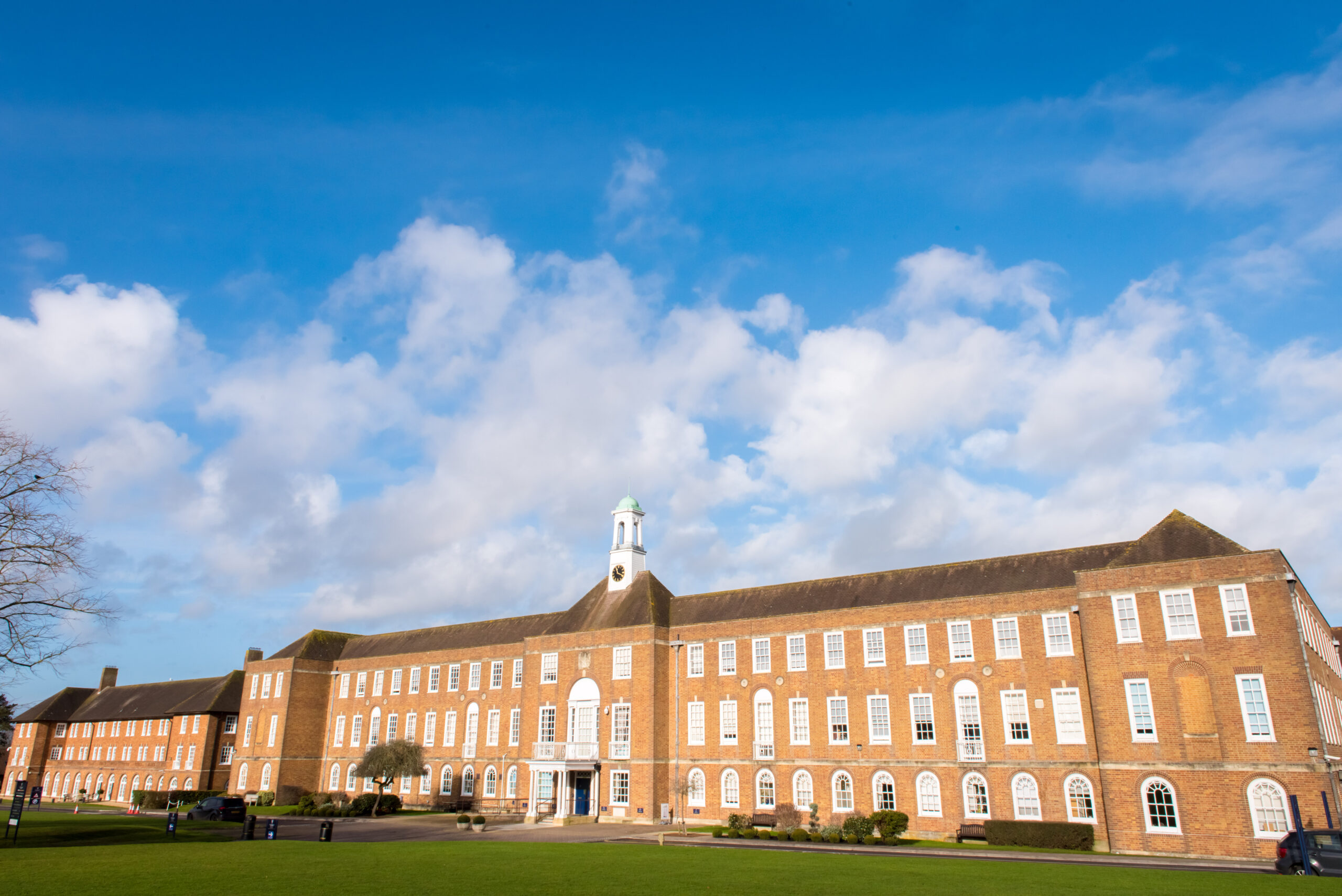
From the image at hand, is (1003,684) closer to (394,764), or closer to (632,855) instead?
(632,855)

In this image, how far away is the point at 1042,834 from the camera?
104 ft

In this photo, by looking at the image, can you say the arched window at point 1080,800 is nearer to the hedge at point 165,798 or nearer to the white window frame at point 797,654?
the white window frame at point 797,654

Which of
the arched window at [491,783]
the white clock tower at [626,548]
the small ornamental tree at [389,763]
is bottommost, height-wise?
the arched window at [491,783]

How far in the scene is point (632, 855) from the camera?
2547 cm

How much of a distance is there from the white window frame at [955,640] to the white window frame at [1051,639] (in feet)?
9.60

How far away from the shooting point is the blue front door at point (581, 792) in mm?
46531

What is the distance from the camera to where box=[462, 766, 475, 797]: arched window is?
5353 centimetres

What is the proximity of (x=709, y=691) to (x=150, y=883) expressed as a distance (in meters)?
30.0

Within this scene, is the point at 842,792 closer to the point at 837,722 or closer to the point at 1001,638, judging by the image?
the point at 837,722

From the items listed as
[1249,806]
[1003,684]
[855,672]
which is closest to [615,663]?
[855,672]

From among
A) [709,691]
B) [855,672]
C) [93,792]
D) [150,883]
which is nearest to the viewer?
[150,883]

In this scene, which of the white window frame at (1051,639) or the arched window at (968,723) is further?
the arched window at (968,723)

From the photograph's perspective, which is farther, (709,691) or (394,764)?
(394,764)

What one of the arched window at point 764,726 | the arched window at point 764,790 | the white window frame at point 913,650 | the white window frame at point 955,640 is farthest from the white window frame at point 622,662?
the white window frame at point 955,640
